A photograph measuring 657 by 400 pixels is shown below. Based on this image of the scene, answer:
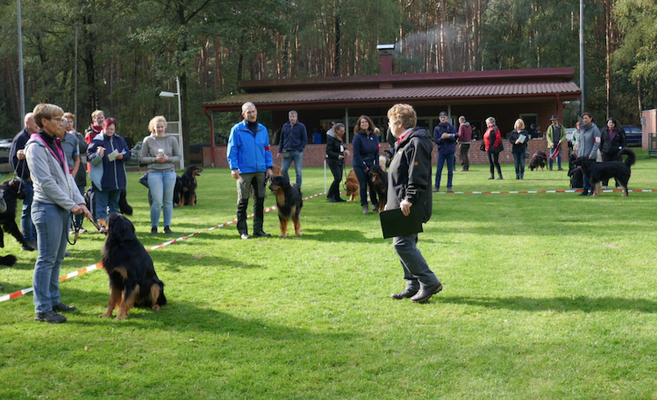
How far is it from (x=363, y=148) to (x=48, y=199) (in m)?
6.38

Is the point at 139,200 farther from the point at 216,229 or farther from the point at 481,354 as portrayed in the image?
the point at 481,354

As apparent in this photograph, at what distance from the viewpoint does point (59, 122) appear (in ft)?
13.9

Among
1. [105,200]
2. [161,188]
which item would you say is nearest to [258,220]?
[161,188]

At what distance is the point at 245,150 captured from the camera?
764cm

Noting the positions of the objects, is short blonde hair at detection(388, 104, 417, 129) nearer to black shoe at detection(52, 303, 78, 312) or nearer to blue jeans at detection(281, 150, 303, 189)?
black shoe at detection(52, 303, 78, 312)

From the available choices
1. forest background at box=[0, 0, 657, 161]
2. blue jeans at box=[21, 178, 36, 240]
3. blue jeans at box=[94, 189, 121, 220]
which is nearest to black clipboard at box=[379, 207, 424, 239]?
blue jeans at box=[94, 189, 121, 220]

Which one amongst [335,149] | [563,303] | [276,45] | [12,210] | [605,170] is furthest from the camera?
[276,45]

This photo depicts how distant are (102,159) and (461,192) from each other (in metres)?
8.24

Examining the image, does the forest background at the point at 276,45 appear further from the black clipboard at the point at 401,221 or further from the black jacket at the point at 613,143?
the black clipboard at the point at 401,221

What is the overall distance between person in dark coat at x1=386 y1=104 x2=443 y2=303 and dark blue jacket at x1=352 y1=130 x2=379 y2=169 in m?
5.13

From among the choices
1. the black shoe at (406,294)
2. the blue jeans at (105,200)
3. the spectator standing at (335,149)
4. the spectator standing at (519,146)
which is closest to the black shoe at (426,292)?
the black shoe at (406,294)

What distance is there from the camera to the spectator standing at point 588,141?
460 inches

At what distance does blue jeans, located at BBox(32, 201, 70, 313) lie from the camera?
421 centimetres

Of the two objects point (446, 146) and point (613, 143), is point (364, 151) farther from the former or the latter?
point (613, 143)
